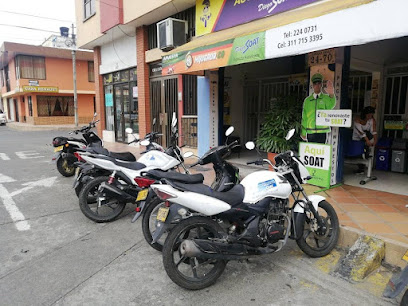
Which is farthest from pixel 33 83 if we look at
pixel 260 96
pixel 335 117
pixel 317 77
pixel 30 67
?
pixel 335 117

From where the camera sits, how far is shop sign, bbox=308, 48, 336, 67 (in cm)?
488

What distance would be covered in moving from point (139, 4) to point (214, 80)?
3.47m

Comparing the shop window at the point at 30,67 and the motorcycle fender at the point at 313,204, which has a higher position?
the shop window at the point at 30,67

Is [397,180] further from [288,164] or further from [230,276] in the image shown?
[230,276]

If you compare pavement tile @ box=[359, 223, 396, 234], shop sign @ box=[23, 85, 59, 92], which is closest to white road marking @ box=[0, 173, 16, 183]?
pavement tile @ box=[359, 223, 396, 234]

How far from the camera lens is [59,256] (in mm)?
3504

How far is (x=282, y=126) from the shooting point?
237 inches

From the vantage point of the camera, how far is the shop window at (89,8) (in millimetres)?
12208

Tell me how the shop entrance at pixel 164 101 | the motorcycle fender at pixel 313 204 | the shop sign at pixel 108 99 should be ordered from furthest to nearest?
the shop sign at pixel 108 99
the shop entrance at pixel 164 101
the motorcycle fender at pixel 313 204

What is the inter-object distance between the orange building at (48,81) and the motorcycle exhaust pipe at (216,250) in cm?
2534

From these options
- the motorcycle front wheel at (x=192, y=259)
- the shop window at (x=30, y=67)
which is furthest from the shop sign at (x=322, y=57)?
the shop window at (x=30, y=67)

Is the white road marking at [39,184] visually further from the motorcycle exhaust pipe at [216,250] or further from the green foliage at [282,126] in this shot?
the motorcycle exhaust pipe at [216,250]

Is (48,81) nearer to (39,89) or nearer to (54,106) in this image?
(39,89)

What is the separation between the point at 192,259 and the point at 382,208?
295 cm
